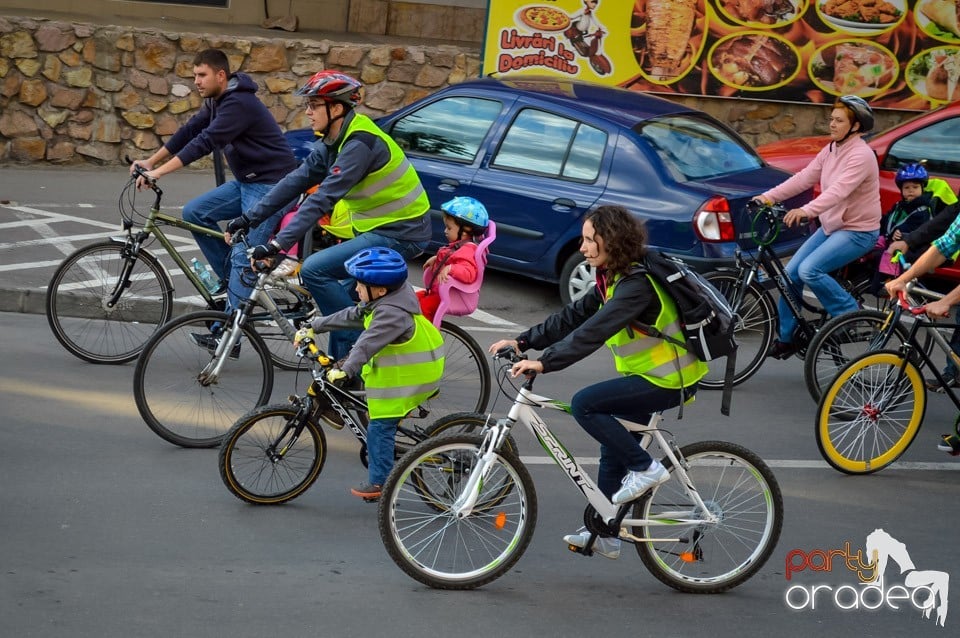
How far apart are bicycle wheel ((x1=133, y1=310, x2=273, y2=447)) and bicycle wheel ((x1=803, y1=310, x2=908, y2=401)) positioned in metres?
3.34

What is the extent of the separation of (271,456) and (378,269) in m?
1.00

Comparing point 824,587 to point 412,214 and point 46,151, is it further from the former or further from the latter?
point 46,151

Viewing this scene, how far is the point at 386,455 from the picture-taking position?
5.87 m

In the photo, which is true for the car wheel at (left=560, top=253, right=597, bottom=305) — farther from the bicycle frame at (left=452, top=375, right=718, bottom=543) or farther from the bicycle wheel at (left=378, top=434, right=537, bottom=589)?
the bicycle wheel at (left=378, top=434, right=537, bottom=589)

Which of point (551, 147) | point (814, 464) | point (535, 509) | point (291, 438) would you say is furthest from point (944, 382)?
point (551, 147)

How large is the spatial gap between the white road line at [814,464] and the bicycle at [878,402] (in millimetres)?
152

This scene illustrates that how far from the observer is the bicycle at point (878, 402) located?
7047mm

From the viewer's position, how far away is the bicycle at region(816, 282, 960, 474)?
23.1 ft

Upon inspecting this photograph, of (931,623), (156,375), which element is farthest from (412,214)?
(931,623)

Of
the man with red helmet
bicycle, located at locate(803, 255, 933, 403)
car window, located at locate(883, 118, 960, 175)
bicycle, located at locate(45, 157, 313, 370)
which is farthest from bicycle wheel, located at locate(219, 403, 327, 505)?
car window, located at locate(883, 118, 960, 175)

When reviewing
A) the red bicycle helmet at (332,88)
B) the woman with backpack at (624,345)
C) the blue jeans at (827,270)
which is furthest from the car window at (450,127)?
the woman with backpack at (624,345)

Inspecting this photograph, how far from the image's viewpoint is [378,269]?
19.0ft

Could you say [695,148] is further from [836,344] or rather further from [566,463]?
[566,463]

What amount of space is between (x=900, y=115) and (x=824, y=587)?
11580 millimetres
